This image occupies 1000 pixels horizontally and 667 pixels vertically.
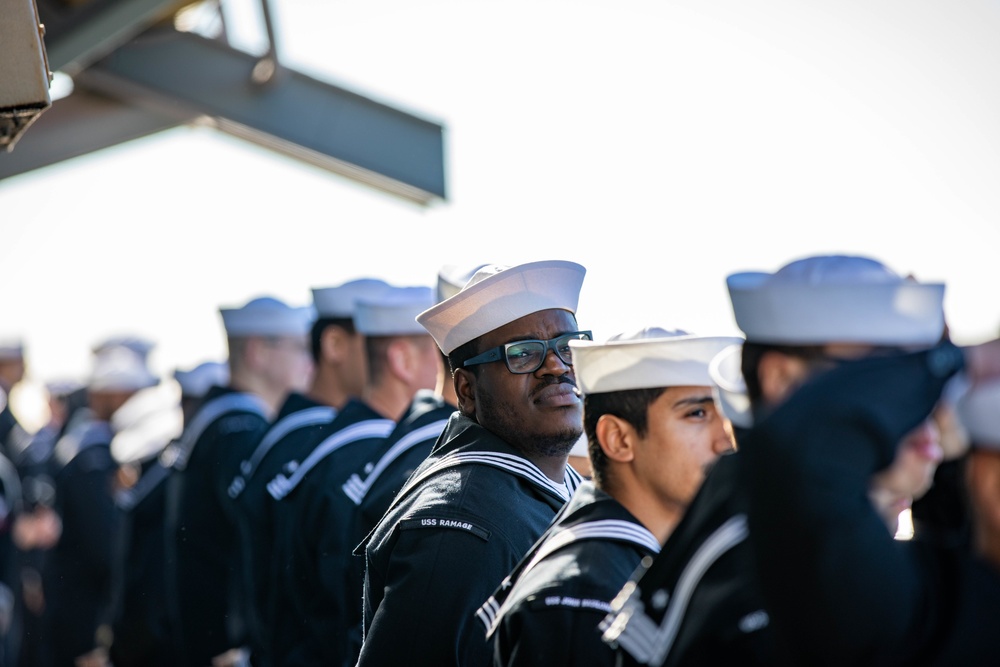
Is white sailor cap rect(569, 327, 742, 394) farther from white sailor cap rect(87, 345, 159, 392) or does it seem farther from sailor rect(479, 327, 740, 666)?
white sailor cap rect(87, 345, 159, 392)

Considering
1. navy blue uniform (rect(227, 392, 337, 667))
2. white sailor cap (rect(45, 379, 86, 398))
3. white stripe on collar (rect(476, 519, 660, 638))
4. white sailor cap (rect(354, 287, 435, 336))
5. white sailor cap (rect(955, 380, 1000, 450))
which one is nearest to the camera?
white sailor cap (rect(955, 380, 1000, 450))

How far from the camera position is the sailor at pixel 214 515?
6938 millimetres

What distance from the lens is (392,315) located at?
553 cm

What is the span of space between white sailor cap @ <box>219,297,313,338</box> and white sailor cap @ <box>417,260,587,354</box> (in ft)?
11.8

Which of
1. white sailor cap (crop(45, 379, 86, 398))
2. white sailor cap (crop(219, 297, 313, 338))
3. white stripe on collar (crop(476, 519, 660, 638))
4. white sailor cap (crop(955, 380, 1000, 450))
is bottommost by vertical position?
white stripe on collar (crop(476, 519, 660, 638))

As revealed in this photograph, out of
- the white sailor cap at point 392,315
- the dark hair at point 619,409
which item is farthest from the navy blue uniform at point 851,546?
the white sailor cap at point 392,315

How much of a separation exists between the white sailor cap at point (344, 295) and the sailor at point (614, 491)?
2.52 meters

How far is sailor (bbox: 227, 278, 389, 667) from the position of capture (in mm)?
5797

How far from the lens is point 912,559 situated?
2.03 m

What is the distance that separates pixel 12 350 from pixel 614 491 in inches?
373

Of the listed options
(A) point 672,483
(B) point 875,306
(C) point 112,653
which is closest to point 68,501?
(C) point 112,653

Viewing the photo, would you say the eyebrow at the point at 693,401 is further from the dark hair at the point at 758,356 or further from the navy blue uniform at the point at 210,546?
the navy blue uniform at the point at 210,546

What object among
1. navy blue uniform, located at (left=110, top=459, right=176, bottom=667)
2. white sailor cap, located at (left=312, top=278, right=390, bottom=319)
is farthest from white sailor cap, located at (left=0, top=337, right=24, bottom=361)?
white sailor cap, located at (left=312, top=278, right=390, bottom=319)

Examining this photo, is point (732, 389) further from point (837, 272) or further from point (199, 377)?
point (199, 377)
